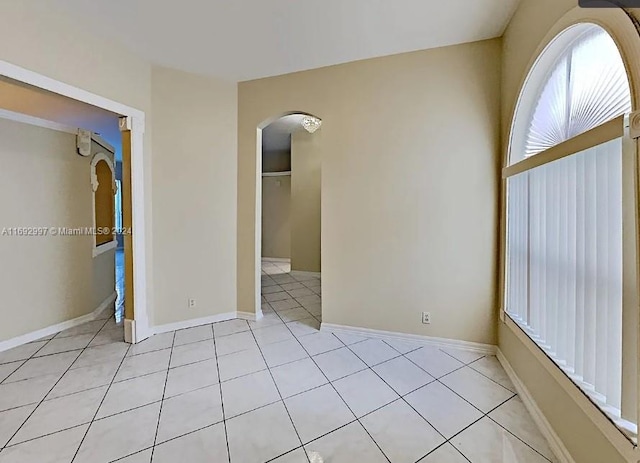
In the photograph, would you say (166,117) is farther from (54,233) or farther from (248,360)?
(248,360)

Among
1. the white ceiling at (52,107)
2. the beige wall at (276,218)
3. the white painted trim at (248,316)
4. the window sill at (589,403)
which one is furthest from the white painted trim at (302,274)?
the window sill at (589,403)

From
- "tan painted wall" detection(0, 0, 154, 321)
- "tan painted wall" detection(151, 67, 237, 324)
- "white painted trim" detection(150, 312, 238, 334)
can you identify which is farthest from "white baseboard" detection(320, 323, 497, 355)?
"tan painted wall" detection(0, 0, 154, 321)

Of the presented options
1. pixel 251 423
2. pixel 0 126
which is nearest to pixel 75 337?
pixel 0 126

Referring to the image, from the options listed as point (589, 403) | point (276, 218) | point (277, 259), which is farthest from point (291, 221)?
point (589, 403)

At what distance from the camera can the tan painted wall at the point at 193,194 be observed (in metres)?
3.25

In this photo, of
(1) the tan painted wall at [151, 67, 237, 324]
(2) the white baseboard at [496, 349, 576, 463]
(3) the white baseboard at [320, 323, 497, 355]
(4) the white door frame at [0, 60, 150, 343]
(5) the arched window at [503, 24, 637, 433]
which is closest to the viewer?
(5) the arched window at [503, 24, 637, 433]

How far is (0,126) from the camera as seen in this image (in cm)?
282

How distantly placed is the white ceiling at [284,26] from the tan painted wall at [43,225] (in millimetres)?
1495

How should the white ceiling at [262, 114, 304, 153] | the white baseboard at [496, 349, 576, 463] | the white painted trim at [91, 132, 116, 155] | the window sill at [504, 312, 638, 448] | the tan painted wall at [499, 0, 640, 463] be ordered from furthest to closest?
the white ceiling at [262, 114, 304, 153] → the white painted trim at [91, 132, 116, 155] → the white baseboard at [496, 349, 576, 463] → the tan painted wall at [499, 0, 640, 463] → the window sill at [504, 312, 638, 448]

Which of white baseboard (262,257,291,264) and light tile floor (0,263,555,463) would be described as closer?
light tile floor (0,263,555,463)

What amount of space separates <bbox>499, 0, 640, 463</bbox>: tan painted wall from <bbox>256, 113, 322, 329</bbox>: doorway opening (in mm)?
2047

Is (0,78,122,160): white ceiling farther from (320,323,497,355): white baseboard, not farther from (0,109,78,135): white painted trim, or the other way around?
(320,323,497,355): white baseboard

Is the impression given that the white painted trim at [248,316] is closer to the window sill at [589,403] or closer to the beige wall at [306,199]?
the beige wall at [306,199]

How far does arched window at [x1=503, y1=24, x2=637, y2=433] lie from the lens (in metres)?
1.26
